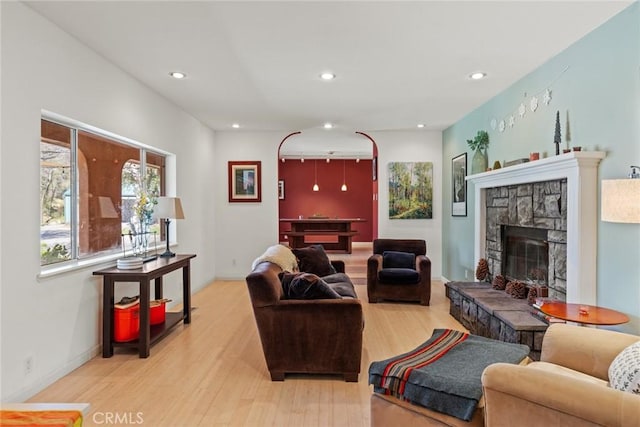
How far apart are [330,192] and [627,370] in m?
10.0

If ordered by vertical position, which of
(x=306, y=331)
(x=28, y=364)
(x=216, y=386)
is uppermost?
(x=306, y=331)

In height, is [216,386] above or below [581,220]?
below

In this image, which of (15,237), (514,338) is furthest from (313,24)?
(514,338)

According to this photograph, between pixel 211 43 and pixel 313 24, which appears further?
pixel 211 43

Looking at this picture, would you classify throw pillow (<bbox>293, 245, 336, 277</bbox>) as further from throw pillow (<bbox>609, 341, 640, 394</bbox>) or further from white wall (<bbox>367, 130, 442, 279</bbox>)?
throw pillow (<bbox>609, 341, 640, 394</bbox>)

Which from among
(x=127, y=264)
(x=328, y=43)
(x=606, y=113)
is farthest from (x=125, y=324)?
(x=606, y=113)

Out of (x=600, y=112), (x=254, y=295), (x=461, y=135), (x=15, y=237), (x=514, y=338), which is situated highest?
(x=461, y=135)

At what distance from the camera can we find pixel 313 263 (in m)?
4.69

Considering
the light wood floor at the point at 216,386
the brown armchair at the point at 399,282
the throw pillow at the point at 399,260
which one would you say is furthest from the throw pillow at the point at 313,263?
the throw pillow at the point at 399,260

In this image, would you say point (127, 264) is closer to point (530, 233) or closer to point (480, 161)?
point (530, 233)

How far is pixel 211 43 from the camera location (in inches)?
124

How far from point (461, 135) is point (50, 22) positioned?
5127 millimetres

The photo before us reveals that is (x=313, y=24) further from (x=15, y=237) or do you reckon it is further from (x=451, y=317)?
(x=451, y=317)

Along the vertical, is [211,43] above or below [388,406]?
above
